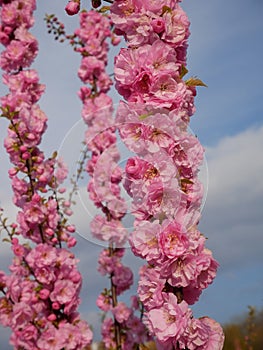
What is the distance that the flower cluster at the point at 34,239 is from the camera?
3.57m

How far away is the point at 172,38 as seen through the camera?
1863 millimetres

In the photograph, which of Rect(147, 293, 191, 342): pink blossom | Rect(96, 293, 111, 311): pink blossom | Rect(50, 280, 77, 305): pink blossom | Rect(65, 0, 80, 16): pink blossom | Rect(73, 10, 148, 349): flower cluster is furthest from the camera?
Rect(96, 293, 111, 311): pink blossom

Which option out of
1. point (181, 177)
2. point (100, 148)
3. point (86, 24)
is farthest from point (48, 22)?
point (181, 177)

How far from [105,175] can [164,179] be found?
2.00m

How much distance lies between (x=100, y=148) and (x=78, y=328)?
1743mm

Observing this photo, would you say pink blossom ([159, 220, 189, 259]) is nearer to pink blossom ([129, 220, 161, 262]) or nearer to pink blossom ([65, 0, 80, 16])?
pink blossom ([129, 220, 161, 262])

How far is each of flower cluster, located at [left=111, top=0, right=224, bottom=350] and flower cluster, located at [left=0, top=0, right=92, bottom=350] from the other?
6.13 ft

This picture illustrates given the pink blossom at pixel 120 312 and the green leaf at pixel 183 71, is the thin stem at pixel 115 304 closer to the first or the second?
the pink blossom at pixel 120 312

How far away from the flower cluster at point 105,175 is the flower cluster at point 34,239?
313 millimetres

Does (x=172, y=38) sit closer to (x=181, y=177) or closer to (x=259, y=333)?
(x=181, y=177)

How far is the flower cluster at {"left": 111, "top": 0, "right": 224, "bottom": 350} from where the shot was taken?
1749 millimetres

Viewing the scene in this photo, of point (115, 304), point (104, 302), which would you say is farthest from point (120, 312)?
point (104, 302)

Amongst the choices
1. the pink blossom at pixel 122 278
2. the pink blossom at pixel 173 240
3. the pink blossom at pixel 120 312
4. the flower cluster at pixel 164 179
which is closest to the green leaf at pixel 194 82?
the flower cluster at pixel 164 179

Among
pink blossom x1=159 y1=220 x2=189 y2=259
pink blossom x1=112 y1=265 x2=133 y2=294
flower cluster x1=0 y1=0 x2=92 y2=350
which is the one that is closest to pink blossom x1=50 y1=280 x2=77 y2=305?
flower cluster x1=0 y1=0 x2=92 y2=350
